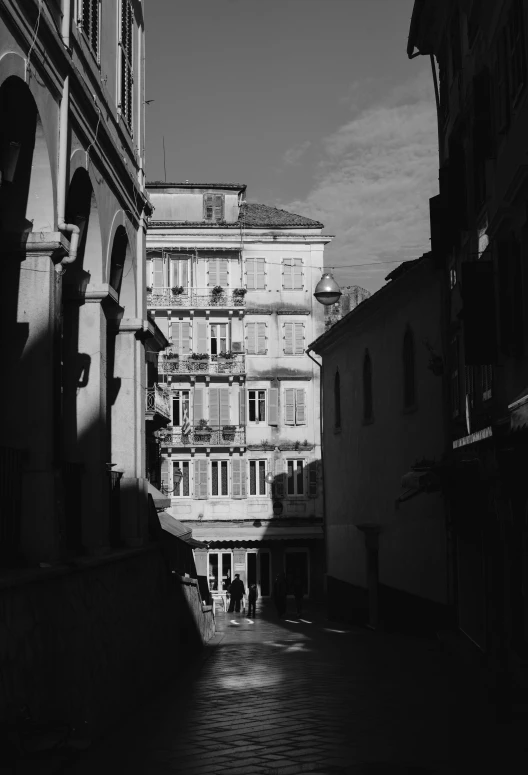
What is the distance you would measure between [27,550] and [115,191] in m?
6.72

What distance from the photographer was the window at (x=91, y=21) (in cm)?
1316

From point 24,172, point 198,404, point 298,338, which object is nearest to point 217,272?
point 298,338

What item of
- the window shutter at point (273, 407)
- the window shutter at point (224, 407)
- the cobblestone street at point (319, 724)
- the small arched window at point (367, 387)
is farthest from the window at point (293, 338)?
the cobblestone street at point (319, 724)

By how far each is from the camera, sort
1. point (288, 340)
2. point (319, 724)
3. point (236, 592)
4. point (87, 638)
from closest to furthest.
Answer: point (87, 638) → point (319, 724) → point (236, 592) → point (288, 340)

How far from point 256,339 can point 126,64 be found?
33.7 metres

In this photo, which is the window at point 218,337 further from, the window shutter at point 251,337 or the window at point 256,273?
the window at point 256,273

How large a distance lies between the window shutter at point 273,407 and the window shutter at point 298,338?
229cm

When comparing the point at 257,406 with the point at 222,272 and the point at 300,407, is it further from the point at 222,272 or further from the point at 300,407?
the point at 222,272

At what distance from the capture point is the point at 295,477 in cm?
4956

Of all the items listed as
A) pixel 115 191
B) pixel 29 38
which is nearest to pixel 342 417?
pixel 115 191

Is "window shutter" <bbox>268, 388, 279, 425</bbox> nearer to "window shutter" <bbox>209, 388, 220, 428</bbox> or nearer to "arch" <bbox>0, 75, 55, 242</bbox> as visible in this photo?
"window shutter" <bbox>209, 388, 220, 428</bbox>

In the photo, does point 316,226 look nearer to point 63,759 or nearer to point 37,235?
point 37,235

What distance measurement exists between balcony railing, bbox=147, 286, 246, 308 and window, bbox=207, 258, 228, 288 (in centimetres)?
43

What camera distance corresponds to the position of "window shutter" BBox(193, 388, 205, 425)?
162 feet
